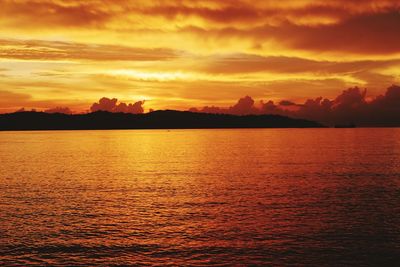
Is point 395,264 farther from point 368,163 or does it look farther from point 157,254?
point 368,163

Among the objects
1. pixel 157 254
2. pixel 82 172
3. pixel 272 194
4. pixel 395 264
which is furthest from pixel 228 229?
pixel 82 172

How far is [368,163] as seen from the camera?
11538 centimetres

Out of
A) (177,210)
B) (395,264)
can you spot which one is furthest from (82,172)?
(395,264)

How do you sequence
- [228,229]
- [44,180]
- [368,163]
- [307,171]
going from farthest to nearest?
[368,163]
[307,171]
[44,180]
[228,229]

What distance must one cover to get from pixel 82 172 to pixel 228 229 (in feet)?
205

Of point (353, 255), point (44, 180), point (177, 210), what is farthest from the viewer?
point (44, 180)

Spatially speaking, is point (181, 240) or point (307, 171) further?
point (307, 171)

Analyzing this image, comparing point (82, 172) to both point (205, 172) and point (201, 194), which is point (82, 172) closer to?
point (205, 172)

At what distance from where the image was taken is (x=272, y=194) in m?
67.9

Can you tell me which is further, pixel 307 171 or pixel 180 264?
pixel 307 171

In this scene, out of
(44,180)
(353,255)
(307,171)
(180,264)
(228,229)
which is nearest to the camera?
(180,264)

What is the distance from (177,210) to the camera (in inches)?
2245

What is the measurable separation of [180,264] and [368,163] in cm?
9154

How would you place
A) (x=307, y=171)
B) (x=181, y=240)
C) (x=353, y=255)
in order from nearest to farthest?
(x=353, y=255), (x=181, y=240), (x=307, y=171)
